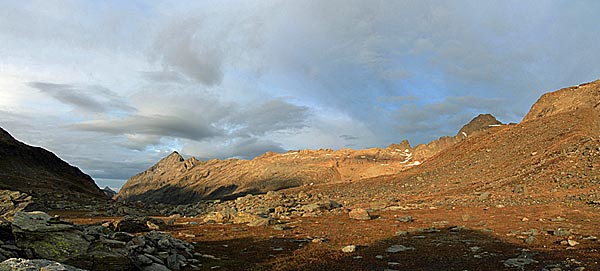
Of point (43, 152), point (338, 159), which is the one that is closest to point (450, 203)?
point (43, 152)

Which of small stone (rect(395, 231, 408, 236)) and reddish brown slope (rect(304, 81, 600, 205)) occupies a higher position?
reddish brown slope (rect(304, 81, 600, 205))

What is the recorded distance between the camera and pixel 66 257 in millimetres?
13375

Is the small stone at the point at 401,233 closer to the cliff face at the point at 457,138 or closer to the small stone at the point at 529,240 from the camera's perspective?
the small stone at the point at 529,240

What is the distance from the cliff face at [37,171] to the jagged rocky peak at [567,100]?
362 ft

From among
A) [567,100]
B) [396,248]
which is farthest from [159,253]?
[567,100]

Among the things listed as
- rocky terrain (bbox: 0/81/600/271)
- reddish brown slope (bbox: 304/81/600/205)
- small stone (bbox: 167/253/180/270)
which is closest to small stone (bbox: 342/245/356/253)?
rocky terrain (bbox: 0/81/600/271)

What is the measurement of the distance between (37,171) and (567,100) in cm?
14308

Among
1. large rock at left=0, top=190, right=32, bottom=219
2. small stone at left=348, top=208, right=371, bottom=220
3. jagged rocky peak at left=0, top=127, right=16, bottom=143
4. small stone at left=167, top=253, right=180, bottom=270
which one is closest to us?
small stone at left=167, top=253, right=180, bottom=270

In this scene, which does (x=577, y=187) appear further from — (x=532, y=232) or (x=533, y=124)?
(x=533, y=124)

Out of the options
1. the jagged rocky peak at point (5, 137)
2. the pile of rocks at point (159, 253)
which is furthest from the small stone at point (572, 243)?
the jagged rocky peak at point (5, 137)

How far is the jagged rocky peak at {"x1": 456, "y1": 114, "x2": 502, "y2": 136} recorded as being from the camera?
158 metres

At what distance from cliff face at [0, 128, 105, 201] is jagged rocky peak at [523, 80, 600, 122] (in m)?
110

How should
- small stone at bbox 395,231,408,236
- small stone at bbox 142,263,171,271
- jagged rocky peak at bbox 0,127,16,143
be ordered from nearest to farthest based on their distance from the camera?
small stone at bbox 142,263,171,271 → small stone at bbox 395,231,408,236 → jagged rocky peak at bbox 0,127,16,143

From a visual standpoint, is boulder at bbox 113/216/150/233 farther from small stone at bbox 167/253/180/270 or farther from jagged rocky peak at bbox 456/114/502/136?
jagged rocky peak at bbox 456/114/502/136
